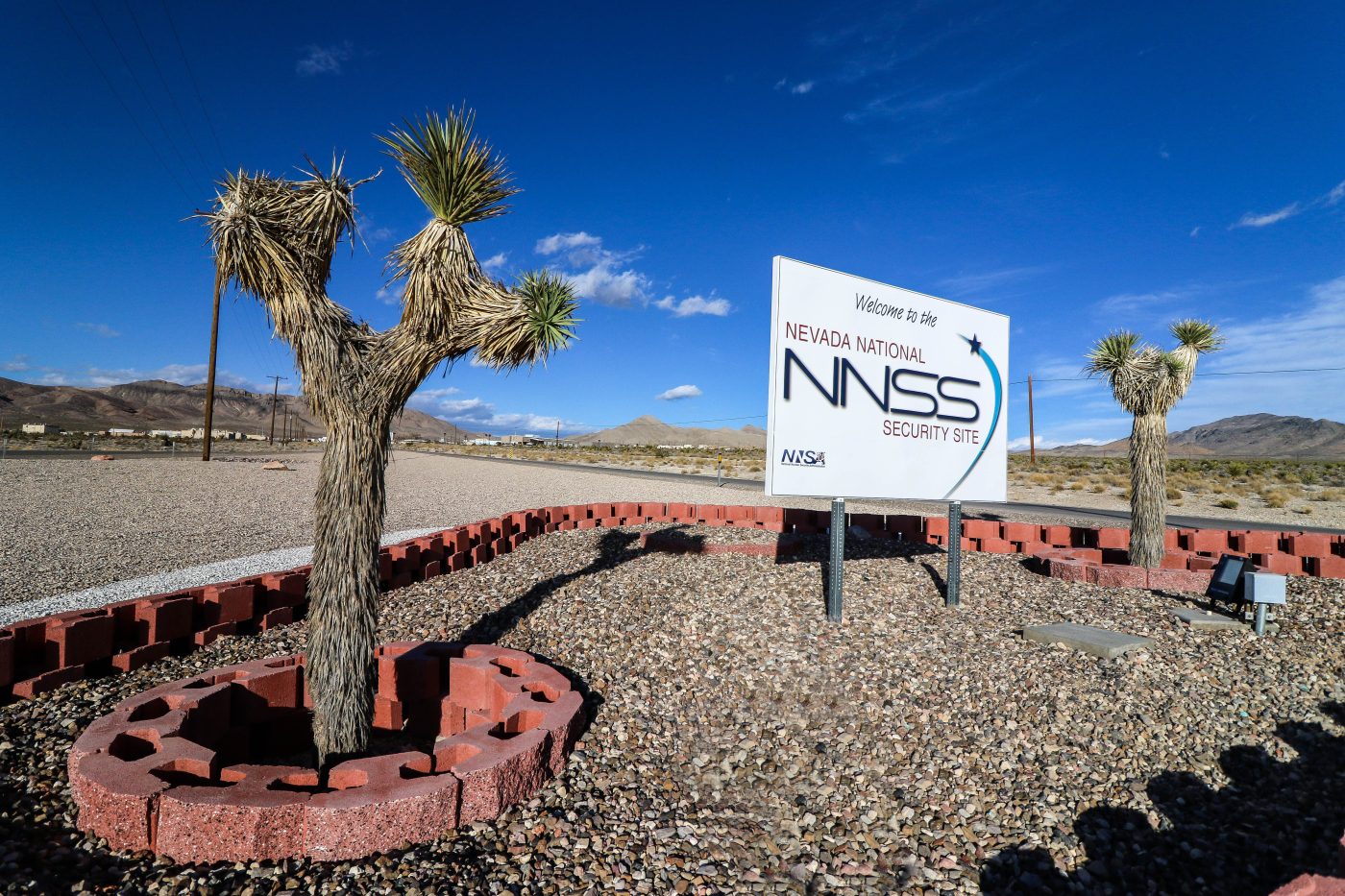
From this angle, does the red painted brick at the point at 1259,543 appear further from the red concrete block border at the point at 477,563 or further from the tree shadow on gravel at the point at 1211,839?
the tree shadow on gravel at the point at 1211,839

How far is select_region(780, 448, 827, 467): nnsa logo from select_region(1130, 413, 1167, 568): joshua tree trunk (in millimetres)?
5197

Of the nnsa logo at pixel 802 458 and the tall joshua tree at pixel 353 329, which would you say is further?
the nnsa logo at pixel 802 458

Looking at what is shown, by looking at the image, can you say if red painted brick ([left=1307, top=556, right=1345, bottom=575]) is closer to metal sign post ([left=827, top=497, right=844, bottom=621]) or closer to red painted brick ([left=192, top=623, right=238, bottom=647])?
metal sign post ([left=827, top=497, right=844, bottom=621])

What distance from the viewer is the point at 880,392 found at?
7.58m

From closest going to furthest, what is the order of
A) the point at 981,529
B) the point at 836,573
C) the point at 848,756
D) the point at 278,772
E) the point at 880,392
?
the point at 278,772, the point at 848,756, the point at 836,573, the point at 880,392, the point at 981,529

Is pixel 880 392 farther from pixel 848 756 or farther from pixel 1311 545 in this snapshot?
pixel 1311 545

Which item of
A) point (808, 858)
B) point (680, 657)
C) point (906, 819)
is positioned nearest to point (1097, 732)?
A: point (906, 819)

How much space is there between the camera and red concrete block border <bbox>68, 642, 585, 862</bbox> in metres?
2.79

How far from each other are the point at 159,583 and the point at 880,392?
9.33 m

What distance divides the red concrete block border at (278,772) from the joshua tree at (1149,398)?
28.6ft

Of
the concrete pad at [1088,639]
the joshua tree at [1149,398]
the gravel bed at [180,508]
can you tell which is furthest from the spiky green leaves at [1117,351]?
the gravel bed at [180,508]

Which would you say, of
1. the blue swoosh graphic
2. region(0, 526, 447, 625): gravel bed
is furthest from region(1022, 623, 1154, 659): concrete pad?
region(0, 526, 447, 625): gravel bed

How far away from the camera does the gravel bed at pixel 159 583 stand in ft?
22.8

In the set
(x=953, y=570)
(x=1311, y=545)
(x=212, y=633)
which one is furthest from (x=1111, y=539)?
(x=212, y=633)
